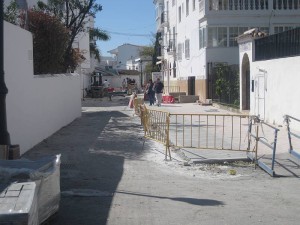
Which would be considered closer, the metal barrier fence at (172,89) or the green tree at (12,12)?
the green tree at (12,12)

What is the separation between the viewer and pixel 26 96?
12320 mm

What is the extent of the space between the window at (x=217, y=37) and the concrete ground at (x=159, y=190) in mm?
19973

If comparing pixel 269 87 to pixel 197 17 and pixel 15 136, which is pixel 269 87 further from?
pixel 197 17

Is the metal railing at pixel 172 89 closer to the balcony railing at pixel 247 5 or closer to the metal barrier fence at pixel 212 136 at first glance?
the balcony railing at pixel 247 5

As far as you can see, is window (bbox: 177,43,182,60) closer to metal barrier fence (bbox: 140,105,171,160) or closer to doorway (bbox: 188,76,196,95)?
doorway (bbox: 188,76,196,95)

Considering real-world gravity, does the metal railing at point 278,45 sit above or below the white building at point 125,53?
below

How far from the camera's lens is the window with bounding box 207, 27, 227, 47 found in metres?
32.3

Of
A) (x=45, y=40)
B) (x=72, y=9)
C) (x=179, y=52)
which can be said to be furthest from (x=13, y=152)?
(x=179, y=52)

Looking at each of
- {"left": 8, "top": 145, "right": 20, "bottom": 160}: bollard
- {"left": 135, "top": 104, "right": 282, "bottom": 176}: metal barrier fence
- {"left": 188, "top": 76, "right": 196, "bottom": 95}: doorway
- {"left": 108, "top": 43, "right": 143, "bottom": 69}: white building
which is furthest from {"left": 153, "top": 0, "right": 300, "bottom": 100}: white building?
{"left": 108, "top": 43, "right": 143, "bottom": 69}: white building

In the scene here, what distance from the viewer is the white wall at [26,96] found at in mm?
10883

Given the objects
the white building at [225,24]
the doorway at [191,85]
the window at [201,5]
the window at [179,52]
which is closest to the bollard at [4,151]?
the white building at [225,24]

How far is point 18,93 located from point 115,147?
3.03 meters

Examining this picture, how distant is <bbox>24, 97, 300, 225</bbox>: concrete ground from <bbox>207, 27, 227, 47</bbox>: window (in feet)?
65.5

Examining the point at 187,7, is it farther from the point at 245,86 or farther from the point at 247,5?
the point at 245,86
